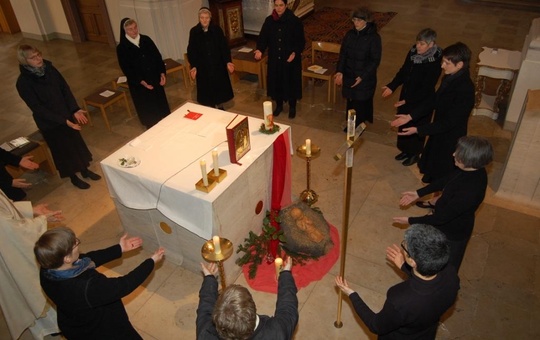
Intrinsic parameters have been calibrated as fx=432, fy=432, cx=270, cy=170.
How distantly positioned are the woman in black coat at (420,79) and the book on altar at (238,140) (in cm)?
187

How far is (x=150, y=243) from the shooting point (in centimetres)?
427

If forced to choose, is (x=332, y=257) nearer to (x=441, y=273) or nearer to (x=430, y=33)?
(x=441, y=273)

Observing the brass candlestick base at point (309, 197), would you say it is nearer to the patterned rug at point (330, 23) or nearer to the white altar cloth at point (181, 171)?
the white altar cloth at point (181, 171)

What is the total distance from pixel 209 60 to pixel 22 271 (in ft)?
11.8

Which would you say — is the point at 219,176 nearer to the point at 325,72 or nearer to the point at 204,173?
the point at 204,173

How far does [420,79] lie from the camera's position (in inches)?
186

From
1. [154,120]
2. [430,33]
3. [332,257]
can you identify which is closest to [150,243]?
[332,257]

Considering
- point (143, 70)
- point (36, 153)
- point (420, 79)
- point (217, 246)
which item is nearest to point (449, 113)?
point (420, 79)

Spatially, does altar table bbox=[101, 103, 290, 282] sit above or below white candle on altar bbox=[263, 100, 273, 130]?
below

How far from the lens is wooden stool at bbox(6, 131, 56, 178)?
5.22 meters

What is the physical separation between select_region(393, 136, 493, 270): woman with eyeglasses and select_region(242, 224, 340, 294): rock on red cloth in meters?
1.04

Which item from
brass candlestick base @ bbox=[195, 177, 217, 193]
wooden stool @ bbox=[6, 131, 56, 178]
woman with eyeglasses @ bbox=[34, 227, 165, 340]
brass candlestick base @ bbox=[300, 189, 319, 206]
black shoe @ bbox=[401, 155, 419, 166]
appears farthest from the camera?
black shoe @ bbox=[401, 155, 419, 166]

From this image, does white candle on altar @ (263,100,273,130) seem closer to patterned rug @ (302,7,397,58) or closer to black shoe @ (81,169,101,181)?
black shoe @ (81,169,101,181)

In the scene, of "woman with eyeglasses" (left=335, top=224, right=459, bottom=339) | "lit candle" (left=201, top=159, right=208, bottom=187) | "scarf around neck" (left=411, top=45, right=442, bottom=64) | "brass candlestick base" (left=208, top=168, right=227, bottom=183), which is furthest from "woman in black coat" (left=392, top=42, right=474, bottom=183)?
"lit candle" (left=201, top=159, right=208, bottom=187)
